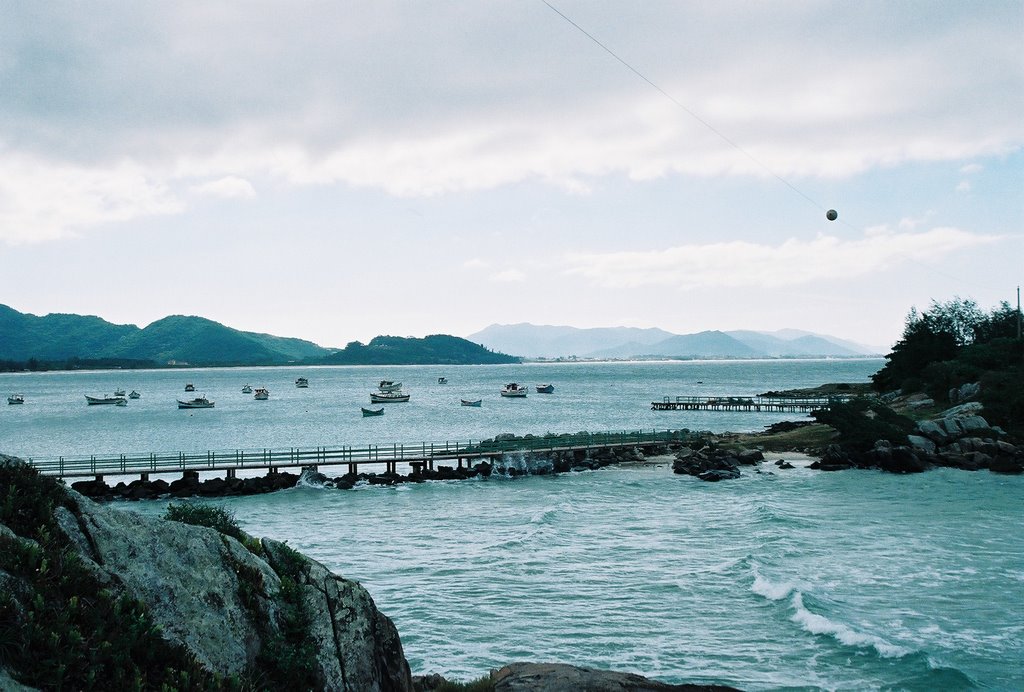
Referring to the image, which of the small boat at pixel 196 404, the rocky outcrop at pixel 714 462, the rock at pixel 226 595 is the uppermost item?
the rock at pixel 226 595

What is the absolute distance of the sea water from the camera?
785 inches

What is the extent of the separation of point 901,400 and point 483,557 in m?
72.6

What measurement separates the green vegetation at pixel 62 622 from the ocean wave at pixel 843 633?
17569mm

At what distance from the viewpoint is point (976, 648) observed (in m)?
20.2

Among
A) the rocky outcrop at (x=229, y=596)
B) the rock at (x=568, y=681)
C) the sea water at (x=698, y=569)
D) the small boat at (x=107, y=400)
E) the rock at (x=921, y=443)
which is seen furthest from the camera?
the small boat at (x=107, y=400)

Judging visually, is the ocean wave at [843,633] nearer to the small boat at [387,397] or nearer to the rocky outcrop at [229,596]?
the rocky outcrop at [229,596]

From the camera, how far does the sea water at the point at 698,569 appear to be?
A: 1994 cm

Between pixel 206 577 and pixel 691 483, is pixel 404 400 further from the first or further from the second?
pixel 206 577

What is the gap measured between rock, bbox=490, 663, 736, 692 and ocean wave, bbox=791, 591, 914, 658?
6.71 meters

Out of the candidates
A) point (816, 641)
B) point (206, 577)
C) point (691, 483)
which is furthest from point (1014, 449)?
point (206, 577)

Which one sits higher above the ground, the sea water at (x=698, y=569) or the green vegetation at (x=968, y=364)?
the green vegetation at (x=968, y=364)

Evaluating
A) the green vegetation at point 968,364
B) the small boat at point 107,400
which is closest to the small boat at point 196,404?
the small boat at point 107,400

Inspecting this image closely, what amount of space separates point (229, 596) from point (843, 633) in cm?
1760

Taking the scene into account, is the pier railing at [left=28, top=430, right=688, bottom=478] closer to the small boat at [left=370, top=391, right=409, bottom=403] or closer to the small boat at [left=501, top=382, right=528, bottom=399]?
the small boat at [left=370, top=391, right=409, bottom=403]
